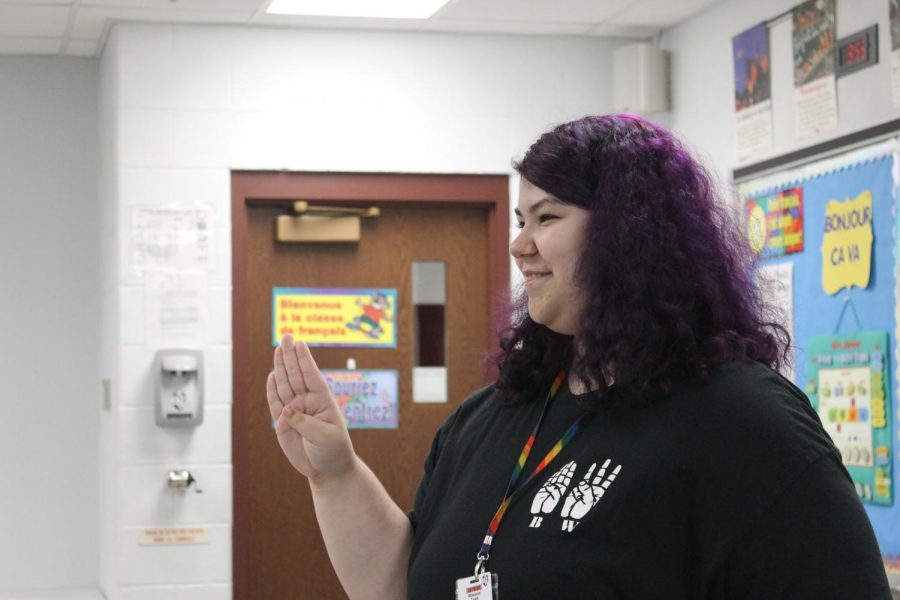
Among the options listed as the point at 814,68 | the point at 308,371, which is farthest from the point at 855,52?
the point at 308,371

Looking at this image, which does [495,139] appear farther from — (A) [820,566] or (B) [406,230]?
(A) [820,566]

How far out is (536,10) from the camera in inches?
160

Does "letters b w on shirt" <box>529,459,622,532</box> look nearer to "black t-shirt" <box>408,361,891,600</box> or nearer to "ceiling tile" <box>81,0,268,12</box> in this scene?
"black t-shirt" <box>408,361,891,600</box>

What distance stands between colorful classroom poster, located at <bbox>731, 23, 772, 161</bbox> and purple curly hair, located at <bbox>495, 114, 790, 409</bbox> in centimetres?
243

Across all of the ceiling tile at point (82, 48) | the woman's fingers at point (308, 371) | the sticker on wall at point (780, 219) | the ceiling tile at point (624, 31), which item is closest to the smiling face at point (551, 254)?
the woman's fingers at point (308, 371)

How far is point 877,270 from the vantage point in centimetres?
315

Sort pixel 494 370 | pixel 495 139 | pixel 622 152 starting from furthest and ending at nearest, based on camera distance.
Answer: pixel 495 139
pixel 494 370
pixel 622 152

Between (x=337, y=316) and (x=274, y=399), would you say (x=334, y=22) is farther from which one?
(x=274, y=399)

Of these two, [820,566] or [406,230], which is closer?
[820,566]

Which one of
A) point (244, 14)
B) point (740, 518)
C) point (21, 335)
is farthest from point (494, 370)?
point (21, 335)

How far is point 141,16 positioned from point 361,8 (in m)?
0.69

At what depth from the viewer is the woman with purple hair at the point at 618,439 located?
1.16 meters

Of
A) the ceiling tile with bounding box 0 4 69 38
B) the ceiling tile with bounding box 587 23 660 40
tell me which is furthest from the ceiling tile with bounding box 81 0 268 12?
the ceiling tile with bounding box 587 23 660 40

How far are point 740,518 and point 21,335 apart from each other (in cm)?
371
